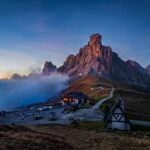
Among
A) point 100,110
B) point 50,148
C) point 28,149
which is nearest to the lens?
point 28,149

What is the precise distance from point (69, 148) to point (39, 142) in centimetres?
273

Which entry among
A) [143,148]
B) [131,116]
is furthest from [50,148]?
[131,116]

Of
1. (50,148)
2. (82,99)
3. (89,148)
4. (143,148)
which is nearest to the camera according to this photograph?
(50,148)

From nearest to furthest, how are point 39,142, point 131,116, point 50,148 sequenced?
point 50,148 < point 39,142 < point 131,116

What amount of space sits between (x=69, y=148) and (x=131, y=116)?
8130 cm

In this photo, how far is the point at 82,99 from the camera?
178875 millimetres

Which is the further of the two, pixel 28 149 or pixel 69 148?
pixel 69 148

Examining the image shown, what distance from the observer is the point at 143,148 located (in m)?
39.8

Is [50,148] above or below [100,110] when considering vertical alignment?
below

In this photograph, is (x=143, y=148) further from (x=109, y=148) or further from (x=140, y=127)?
(x=140, y=127)

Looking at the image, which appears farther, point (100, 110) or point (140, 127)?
point (100, 110)

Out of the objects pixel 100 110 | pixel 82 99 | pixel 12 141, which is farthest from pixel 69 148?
pixel 82 99

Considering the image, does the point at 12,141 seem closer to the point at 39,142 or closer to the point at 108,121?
the point at 39,142

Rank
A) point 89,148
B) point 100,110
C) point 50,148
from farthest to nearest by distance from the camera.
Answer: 1. point 100,110
2. point 89,148
3. point 50,148
